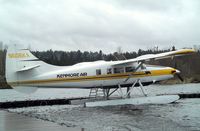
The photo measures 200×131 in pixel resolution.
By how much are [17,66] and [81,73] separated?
3.43 m

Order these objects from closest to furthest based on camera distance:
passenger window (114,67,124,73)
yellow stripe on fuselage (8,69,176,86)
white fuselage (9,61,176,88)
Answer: yellow stripe on fuselage (8,69,176,86) → white fuselage (9,61,176,88) → passenger window (114,67,124,73)

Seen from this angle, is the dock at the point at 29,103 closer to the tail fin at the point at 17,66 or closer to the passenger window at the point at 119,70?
the tail fin at the point at 17,66

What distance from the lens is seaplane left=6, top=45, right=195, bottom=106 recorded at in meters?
18.1

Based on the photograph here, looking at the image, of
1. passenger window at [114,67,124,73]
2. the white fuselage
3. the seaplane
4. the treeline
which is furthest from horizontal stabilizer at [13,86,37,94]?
the treeline

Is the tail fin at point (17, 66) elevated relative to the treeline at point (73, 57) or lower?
lower

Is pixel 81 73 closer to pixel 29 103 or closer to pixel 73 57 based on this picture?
pixel 29 103

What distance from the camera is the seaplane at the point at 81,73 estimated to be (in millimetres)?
18109

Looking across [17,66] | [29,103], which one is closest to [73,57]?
[29,103]

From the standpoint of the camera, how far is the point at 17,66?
18.1m

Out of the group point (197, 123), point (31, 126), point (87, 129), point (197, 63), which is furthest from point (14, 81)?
point (197, 63)

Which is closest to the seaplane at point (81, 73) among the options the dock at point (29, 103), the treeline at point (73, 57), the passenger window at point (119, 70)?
the passenger window at point (119, 70)

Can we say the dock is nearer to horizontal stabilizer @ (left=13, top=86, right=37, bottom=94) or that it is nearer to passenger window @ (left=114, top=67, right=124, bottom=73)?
horizontal stabilizer @ (left=13, top=86, right=37, bottom=94)

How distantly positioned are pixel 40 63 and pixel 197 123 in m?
10.1

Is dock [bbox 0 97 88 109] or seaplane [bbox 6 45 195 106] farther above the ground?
seaplane [bbox 6 45 195 106]
